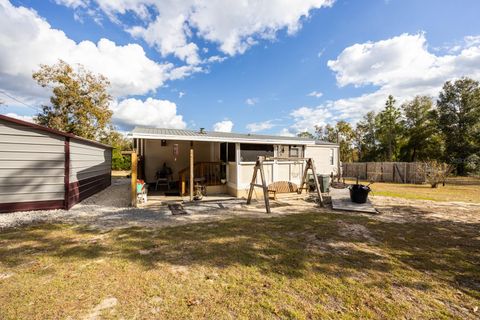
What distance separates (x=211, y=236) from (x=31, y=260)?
306 centimetres

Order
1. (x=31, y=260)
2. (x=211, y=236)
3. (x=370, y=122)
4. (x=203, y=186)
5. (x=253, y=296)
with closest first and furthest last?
(x=253, y=296)
(x=31, y=260)
(x=211, y=236)
(x=203, y=186)
(x=370, y=122)

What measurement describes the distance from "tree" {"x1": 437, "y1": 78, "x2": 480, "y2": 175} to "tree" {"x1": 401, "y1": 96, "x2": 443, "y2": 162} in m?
1.18

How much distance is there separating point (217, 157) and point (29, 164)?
23.1 ft

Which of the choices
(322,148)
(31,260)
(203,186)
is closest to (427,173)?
(322,148)

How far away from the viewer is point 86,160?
8594 mm

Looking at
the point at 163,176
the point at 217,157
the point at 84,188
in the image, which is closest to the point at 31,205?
the point at 84,188

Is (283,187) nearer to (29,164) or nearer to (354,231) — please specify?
(354,231)

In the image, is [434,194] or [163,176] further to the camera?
[434,194]

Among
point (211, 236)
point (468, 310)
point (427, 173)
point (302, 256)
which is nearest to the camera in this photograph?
point (468, 310)

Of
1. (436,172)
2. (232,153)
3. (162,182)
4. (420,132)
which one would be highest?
(420,132)

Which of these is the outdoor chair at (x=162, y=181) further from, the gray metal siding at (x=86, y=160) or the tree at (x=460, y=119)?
the tree at (x=460, y=119)

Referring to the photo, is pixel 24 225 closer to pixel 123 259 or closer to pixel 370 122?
pixel 123 259

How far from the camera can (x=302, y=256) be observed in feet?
12.1

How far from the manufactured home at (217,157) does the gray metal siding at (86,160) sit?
1816 millimetres
